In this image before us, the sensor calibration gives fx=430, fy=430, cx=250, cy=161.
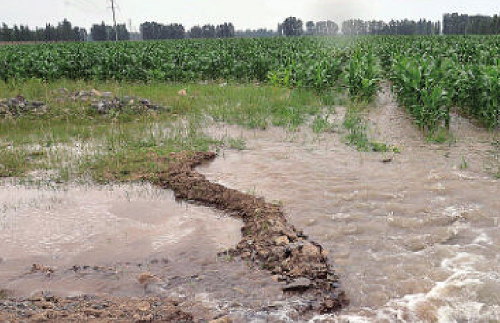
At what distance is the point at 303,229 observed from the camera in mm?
5418

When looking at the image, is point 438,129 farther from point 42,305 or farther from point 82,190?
point 42,305

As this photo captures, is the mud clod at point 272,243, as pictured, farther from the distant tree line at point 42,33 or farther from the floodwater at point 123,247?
the distant tree line at point 42,33

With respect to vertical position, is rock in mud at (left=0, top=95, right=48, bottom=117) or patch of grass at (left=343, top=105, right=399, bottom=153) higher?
rock in mud at (left=0, top=95, right=48, bottom=117)

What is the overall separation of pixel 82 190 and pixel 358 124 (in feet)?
21.2

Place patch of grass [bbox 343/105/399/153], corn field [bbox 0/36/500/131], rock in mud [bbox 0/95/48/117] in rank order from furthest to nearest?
rock in mud [bbox 0/95/48/117] → corn field [bbox 0/36/500/131] → patch of grass [bbox 343/105/399/153]

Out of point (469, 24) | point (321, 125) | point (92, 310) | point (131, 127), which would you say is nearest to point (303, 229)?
point (92, 310)

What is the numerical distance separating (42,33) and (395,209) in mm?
108029

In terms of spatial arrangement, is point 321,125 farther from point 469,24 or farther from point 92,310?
point 469,24

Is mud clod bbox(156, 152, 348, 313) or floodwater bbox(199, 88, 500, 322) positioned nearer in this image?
floodwater bbox(199, 88, 500, 322)

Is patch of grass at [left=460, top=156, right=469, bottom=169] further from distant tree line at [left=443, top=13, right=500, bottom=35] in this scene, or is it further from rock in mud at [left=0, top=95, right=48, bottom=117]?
distant tree line at [left=443, top=13, right=500, bottom=35]

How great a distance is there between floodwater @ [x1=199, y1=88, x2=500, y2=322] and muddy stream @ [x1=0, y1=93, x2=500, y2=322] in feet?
0.06

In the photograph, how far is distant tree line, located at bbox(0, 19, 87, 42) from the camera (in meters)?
91.8

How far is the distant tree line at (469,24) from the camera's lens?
75.4 metres

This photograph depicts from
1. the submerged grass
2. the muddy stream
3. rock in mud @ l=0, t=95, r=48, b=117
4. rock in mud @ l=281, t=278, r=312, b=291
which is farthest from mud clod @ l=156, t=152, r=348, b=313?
rock in mud @ l=0, t=95, r=48, b=117
